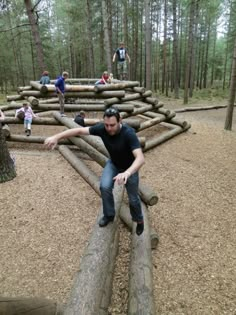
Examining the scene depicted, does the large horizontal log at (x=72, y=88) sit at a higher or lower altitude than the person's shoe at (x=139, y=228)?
higher

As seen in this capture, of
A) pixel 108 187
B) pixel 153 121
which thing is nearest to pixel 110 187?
pixel 108 187

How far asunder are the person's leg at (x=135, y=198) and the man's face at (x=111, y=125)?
82 cm

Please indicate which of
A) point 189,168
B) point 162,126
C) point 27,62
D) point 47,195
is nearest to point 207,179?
point 189,168

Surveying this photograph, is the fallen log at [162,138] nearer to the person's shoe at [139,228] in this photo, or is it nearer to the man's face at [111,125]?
the person's shoe at [139,228]

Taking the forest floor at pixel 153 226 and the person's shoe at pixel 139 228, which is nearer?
the forest floor at pixel 153 226

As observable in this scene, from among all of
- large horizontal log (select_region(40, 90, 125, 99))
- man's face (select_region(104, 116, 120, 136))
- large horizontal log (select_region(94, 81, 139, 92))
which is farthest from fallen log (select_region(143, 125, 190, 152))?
man's face (select_region(104, 116, 120, 136))

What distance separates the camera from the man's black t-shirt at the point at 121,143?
12.8 ft

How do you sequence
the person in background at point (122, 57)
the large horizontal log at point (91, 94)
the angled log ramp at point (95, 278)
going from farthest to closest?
the person in background at point (122, 57)
the large horizontal log at point (91, 94)
the angled log ramp at point (95, 278)

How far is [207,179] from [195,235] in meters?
2.83

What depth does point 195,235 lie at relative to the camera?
17.9ft

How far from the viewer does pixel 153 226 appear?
18.7 ft

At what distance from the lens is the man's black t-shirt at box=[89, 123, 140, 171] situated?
3.90 m

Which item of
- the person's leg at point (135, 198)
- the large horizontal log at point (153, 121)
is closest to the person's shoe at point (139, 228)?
the person's leg at point (135, 198)

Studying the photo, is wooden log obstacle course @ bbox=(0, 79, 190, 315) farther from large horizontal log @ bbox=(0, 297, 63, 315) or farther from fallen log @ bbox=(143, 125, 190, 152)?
large horizontal log @ bbox=(0, 297, 63, 315)
